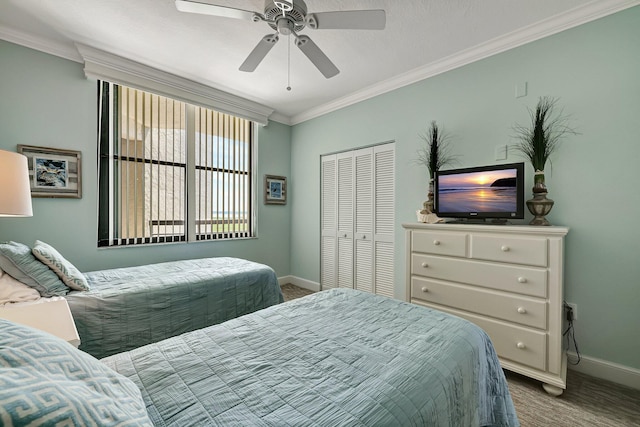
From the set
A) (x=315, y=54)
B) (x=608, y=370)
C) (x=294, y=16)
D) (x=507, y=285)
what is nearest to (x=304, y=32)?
(x=315, y=54)

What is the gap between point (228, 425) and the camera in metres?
0.77

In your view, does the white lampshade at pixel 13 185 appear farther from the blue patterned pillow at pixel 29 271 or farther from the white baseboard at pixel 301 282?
the white baseboard at pixel 301 282

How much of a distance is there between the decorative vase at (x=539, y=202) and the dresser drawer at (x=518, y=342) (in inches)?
33.0

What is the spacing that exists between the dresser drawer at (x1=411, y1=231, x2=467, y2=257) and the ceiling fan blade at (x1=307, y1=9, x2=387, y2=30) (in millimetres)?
1683

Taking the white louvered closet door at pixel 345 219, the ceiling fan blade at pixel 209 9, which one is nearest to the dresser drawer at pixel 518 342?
the white louvered closet door at pixel 345 219

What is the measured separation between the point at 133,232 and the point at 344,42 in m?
3.10

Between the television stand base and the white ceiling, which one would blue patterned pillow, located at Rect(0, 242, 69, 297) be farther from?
the television stand base

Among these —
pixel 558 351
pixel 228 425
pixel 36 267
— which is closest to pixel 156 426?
pixel 228 425

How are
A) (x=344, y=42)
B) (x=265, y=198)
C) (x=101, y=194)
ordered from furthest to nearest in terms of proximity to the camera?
1. (x=265, y=198)
2. (x=101, y=194)
3. (x=344, y=42)

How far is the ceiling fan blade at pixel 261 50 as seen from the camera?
1.92 m

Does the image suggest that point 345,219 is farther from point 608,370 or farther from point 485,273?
point 608,370

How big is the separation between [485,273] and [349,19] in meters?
2.10

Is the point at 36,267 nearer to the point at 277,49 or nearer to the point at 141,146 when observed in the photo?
the point at 141,146

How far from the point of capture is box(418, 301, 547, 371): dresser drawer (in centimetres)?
191
